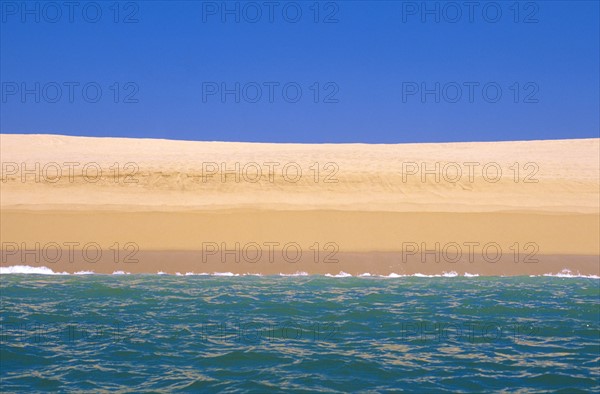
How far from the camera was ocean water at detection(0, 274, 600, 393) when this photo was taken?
8531 mm

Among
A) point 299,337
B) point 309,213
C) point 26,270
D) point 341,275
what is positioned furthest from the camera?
point 309,213

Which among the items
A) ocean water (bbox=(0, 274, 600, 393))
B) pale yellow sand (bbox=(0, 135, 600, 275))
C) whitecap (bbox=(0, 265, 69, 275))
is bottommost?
ocean water (bbox=(0, 274, 600, 393))

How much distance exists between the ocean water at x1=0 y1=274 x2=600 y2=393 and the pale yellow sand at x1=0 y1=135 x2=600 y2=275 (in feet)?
12.1

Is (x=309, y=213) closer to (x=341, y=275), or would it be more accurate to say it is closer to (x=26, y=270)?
(x=341, y=275)

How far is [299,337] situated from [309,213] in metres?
14.5

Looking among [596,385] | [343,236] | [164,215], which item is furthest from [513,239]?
[596,385]

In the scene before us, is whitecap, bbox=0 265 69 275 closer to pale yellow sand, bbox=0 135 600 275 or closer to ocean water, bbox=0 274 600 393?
pale yellow sand, bbox=0 135 600 275

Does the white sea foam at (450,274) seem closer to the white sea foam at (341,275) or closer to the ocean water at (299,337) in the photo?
the ocean water at (299,337)

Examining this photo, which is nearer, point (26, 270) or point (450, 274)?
point (450, 274)

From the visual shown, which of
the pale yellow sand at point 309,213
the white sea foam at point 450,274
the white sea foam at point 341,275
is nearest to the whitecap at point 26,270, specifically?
the pale yellow sand at point 309,213

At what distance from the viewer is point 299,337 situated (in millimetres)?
10828

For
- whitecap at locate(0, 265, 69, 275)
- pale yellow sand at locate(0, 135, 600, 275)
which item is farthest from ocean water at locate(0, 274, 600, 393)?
pale yellow sand at locate(0, 135, 600, 275)

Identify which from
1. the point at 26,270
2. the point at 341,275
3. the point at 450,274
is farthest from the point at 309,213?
the point at 26,270

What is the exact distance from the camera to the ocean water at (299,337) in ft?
28.0
